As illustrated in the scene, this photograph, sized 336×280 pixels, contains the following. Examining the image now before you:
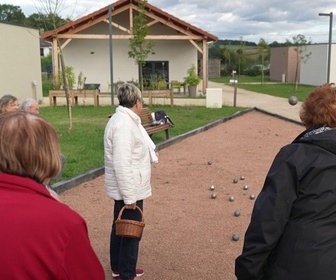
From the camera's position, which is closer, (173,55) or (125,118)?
(125,118)

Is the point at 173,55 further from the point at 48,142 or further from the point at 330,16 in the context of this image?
the point at 48,142

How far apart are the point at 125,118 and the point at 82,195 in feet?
11.0

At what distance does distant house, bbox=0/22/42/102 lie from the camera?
20.0 metres

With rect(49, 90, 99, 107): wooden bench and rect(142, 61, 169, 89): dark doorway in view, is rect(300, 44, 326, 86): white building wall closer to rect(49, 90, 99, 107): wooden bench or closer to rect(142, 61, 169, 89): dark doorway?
rect(142, 61, 169, 89): dark doorway

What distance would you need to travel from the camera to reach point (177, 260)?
4535 mm

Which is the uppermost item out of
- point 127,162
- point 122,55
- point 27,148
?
point 122,55

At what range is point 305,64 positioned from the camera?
42.5 metres

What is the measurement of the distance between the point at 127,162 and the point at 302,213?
67.4 inches

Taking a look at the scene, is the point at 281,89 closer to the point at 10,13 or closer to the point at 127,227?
the point at 127,227

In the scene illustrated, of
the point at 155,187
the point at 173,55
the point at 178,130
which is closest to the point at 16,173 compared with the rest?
the point at 155,187

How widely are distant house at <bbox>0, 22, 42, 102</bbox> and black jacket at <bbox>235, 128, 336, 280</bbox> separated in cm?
1922

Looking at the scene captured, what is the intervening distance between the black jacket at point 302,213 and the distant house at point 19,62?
19216mm

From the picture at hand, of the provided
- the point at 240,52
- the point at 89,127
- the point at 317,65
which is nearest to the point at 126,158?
the point at 89,127

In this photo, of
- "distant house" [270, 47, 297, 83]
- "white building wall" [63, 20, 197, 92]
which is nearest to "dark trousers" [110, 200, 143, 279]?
"white building wall" [63, 20, 197, 92]
